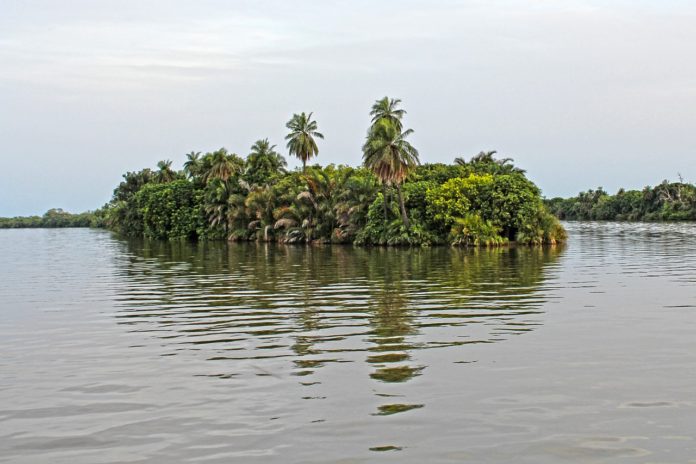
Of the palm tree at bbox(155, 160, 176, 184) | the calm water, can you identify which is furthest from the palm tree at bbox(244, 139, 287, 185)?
the calm water

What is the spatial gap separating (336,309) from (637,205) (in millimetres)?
135003

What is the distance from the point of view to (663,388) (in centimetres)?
1069

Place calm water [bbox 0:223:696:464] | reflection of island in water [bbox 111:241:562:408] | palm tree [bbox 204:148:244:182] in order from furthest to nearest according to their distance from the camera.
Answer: palm tree [bbox 204:148:244:182] → reflection of island in water [bbox 111:241:562:408] → calm water [bbox 0:223:696:464]

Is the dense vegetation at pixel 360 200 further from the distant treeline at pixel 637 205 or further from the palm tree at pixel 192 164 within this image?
the distant treeline at pixel 637 205

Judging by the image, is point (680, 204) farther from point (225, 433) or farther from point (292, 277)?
point (225, 433)

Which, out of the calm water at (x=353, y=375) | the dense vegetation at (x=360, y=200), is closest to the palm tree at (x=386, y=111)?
the dense vegetation at (x=360, y=200)

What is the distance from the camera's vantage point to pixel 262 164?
88.2 metres

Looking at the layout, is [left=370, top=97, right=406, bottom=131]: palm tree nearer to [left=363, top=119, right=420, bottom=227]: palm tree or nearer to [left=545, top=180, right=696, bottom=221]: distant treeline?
[left=363, top=119, right=420, bottom=227]: palm tree

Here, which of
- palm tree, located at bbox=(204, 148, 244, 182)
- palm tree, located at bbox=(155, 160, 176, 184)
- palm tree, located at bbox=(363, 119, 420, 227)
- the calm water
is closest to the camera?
the calm water

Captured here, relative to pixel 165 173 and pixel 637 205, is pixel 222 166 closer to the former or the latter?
pixel 165 173

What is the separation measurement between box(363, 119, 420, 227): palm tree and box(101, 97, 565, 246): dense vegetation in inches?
3.3

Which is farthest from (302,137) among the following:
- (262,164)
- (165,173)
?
(165,173)

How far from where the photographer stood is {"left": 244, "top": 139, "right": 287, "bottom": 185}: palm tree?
285 ft

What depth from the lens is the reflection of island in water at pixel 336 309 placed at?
14.4m
